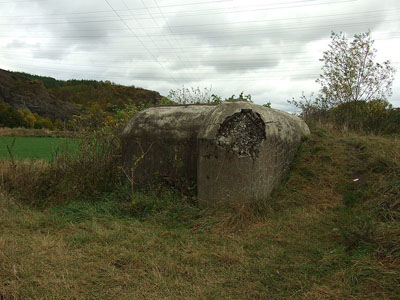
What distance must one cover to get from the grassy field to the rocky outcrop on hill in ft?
164

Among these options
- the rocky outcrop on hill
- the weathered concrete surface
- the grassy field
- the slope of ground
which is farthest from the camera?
the rocky outcrop on hill

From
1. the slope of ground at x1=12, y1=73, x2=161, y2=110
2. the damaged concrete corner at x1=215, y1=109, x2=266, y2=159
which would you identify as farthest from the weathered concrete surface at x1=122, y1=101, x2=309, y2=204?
the slope of ground at x1=12, y1=73, x2=161, y2=110

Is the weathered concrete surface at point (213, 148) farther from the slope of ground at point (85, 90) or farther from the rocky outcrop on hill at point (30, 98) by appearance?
the rocky outcrop on hill at point (30, 98)

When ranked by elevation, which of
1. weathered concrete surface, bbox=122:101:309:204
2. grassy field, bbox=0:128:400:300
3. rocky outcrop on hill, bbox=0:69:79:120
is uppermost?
rocky outcrop on hill, bbox=0:69:79:120

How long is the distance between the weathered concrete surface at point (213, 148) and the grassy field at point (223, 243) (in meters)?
0.32

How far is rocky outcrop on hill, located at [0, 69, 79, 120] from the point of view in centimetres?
5144

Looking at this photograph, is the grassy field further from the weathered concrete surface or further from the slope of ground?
the slope of ground

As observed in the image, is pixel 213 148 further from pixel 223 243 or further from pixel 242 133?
pixel 223 243

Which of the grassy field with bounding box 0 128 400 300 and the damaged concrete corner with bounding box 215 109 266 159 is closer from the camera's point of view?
the grassy field with bounding box 0 128 400 300

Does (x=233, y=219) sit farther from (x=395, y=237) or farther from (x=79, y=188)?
(x=79, y=188)

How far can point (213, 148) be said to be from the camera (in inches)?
193

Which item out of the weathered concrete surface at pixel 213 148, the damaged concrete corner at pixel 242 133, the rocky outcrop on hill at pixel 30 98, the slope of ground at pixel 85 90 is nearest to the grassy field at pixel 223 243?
the weathered concrete surface at pixel 213 148

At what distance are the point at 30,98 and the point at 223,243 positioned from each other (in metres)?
57.6

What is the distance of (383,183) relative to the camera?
504cm
